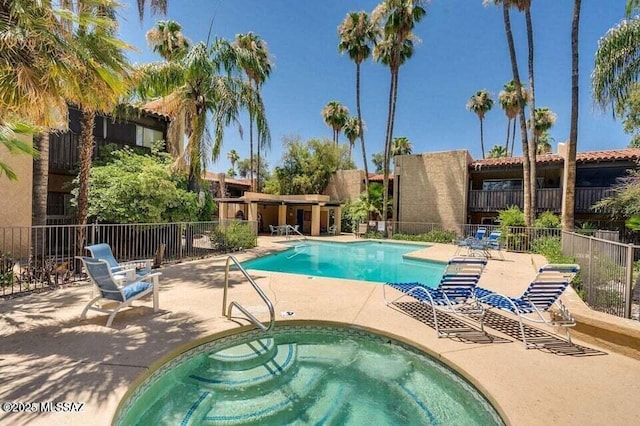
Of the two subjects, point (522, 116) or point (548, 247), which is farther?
point (522, 116)

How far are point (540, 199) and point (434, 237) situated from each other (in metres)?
7.28

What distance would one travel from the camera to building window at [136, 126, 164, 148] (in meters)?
15.7

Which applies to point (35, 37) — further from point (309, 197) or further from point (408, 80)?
→ point (408, 80)

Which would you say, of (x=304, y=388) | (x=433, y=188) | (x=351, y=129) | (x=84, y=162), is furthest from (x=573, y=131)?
(x=351, y=129)

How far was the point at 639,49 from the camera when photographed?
32.8 feet

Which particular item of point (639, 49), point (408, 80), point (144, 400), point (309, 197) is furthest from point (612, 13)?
point (144, 400)

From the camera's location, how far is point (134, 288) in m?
5.17

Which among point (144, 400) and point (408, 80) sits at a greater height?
point (408, 80)

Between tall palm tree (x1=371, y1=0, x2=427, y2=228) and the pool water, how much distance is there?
1973 centimetres

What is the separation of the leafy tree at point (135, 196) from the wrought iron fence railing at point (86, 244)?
54 cm

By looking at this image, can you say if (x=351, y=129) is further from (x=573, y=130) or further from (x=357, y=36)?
(x=573, y=130)

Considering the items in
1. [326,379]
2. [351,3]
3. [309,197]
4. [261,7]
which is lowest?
[326,379]

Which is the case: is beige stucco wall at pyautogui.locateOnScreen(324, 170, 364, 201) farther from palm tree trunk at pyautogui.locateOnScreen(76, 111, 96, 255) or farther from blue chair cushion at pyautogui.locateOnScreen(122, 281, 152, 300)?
blue chair cushion at pyautogui.locateOnScreen(122, 281, 152, 300)

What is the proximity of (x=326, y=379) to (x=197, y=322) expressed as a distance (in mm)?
2510
